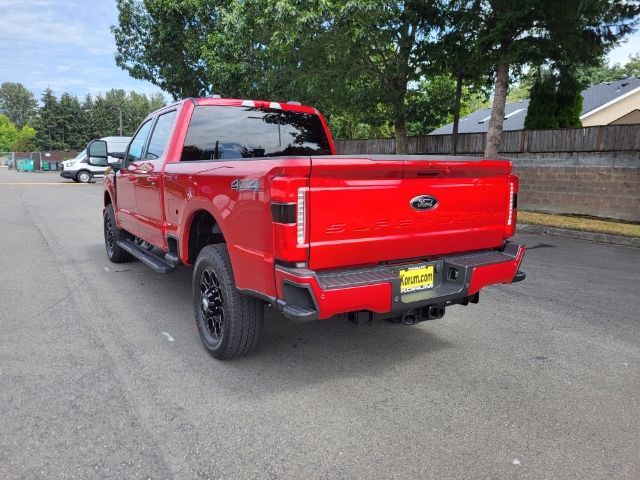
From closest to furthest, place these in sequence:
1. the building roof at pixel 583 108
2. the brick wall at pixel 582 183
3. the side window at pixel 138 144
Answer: the side window at pixel 138 144
the brick wall at pixel 582 183
the building roof at pixel 583 108

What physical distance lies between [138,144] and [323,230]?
387 cm

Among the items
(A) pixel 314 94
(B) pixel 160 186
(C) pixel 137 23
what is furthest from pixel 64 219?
(C) pixel 137 23

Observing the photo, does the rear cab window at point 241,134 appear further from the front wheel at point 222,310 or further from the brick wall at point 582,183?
the brick wall at point 582,183

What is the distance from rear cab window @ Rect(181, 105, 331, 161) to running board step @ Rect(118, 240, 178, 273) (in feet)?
3.47

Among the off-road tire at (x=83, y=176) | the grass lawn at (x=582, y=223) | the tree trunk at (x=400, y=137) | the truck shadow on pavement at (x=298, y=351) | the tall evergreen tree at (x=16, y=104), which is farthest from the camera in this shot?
the tall evergreen tree at (x=16, y=104)

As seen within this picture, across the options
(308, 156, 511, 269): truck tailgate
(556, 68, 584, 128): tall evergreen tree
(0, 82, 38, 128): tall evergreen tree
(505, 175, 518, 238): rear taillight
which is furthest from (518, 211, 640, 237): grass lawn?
(0, 82, 38, 128): tall evergreen tree

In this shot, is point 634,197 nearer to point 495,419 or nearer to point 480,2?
point 480,2

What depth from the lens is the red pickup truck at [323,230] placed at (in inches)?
114

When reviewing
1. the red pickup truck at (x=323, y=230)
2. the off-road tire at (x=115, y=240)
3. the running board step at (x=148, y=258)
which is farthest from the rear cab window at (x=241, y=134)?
the off-road tire at (x=115, y=240)

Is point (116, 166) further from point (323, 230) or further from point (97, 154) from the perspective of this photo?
point (323, 230)

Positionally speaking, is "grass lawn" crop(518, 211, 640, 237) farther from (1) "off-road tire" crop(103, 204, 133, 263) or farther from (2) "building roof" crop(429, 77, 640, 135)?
(2) "building roof" crop(429, 77, 640, 135)

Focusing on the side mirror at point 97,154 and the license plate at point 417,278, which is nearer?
the license plate at point 417,278

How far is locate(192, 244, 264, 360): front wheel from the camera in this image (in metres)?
3.47

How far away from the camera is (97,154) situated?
21.1 ft
